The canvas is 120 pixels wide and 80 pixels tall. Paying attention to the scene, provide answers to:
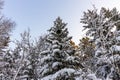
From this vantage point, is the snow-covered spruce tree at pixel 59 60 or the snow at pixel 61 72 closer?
the snow at pixel 61 72

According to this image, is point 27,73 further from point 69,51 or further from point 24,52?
point 69,51

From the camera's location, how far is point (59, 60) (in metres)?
17.5

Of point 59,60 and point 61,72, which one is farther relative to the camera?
point 59,60

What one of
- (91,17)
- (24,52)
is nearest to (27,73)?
(24,52)

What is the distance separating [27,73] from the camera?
908 inches

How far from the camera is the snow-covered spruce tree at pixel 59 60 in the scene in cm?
1648

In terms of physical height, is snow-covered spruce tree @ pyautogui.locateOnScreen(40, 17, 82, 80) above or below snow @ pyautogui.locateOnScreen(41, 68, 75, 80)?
above

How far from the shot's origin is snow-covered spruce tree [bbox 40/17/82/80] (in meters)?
16.5

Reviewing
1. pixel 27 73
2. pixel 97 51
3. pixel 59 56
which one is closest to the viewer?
pixel 59 56

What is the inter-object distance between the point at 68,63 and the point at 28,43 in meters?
5.52

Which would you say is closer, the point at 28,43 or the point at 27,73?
the point at 28,43

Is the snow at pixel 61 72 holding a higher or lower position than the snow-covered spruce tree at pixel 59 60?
lower

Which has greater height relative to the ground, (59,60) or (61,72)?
(59,60)

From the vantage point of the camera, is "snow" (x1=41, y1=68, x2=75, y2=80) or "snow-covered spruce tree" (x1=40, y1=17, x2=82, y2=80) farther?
"snow-covered spruce tree" (x1=40, y1=17, x2=82, y2=80)
